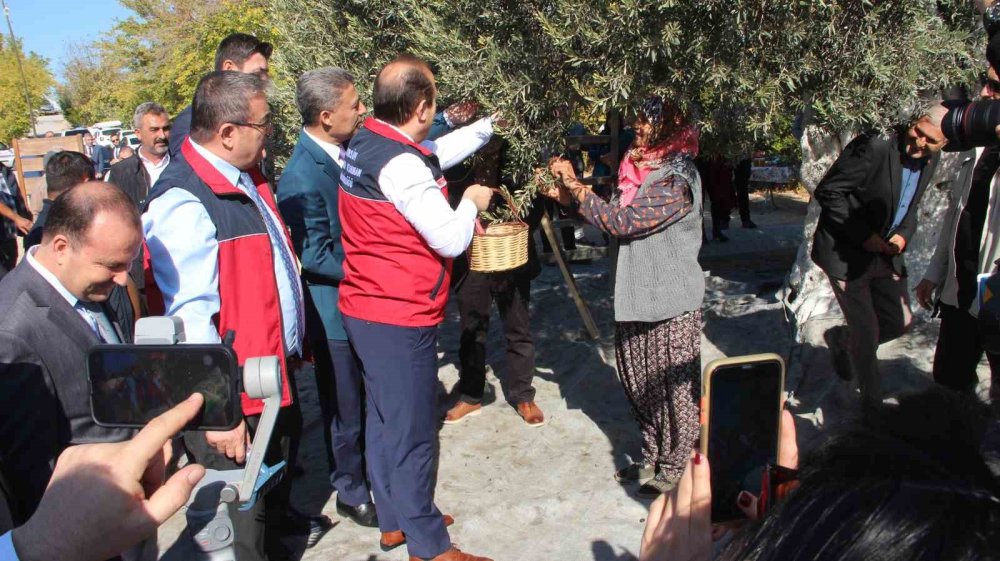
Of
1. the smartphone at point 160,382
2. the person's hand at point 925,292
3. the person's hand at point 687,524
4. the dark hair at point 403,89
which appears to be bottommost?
the person's hand at point 925,292

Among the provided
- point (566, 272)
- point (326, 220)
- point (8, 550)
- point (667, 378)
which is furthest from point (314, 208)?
point (8, 550)

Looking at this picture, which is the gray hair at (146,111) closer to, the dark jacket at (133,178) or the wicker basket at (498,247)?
the dark jacket at (133,178)

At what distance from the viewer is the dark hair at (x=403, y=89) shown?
9.91 feet

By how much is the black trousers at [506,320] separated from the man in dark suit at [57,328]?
254 centimetres

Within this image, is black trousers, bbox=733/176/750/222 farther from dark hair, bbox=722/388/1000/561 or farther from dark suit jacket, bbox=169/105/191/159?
dark hair, bbox=722/388/1000/561

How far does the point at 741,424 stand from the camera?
70.9 inches

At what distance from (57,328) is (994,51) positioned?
324cm

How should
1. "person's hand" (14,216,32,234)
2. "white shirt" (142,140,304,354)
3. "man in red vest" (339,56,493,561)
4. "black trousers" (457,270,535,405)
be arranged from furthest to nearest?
"person's hand" (14,216,32,234) → "black trousers" (457,270,535,405) → "man in red vest" (339,56,493,561) → "white shirt" (142,140,304,354)

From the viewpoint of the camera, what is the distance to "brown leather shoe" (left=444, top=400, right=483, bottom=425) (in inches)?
195

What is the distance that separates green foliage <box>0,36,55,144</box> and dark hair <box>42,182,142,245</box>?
114 feet

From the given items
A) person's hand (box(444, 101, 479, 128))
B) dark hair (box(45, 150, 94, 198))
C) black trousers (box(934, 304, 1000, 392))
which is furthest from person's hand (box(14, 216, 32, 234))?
black trousers (box(934, 304, 1000, 392))

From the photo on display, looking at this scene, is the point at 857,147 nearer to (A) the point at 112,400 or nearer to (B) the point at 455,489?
(B) the point at 455,489

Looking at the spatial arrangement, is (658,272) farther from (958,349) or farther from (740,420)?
(740,420)

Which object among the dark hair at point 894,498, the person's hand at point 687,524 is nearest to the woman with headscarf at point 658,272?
the person's hand at point 687,524
